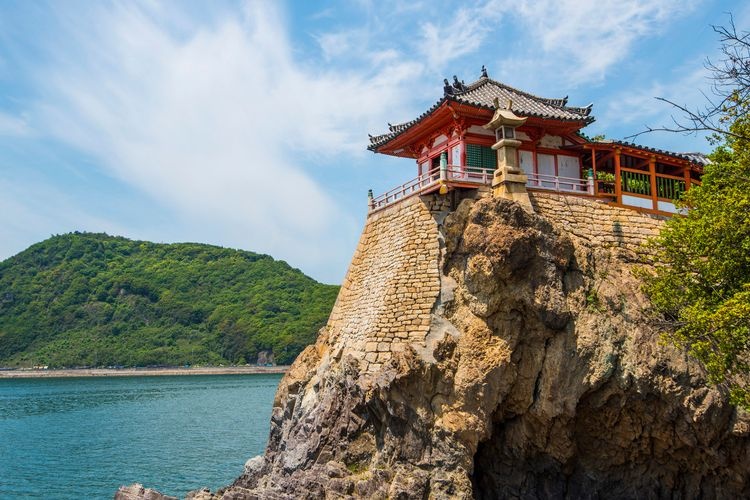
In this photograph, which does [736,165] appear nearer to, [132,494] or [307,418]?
[307,418]

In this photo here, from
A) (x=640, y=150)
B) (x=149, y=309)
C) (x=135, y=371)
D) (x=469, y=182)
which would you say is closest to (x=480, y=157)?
(x=469, y=182)

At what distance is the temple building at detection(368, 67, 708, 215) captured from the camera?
22281 millimetres

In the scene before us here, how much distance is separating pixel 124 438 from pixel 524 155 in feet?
121

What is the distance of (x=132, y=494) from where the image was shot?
25734 millimetres

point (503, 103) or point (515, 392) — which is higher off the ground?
point (503, 103)

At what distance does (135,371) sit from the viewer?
97.5m

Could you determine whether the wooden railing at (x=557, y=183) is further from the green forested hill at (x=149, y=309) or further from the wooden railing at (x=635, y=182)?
the green forested hill at (x=149, y=309)

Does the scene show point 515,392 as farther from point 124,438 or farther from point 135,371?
point 135,371

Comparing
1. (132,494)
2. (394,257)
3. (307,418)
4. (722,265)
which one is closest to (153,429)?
(132,494)

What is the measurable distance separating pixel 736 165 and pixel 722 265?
2.72 meters

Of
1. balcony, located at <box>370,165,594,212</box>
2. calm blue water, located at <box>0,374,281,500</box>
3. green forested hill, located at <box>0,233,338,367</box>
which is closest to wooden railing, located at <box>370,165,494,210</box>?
balcony, located at <box>370,165,594,212</box>

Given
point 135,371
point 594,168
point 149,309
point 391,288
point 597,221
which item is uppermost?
point 594,168

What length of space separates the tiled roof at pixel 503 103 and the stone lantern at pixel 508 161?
776 mm

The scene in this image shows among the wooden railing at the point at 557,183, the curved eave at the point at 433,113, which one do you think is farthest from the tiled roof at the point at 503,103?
the wooden railing at the point at 557,183
